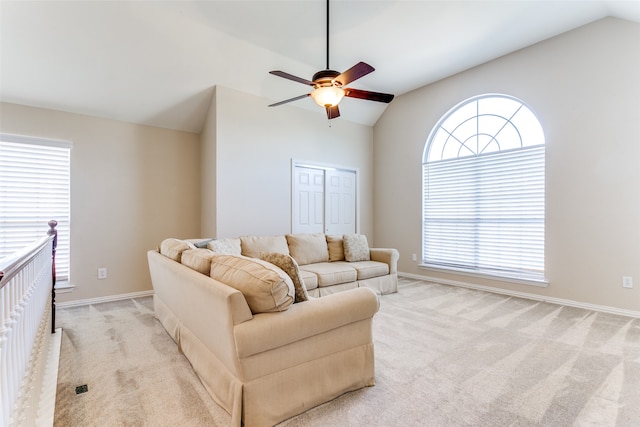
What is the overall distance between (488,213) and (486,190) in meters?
0.35

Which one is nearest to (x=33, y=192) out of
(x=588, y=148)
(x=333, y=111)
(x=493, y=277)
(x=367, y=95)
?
(x=333, y=111)

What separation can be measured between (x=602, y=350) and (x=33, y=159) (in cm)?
626

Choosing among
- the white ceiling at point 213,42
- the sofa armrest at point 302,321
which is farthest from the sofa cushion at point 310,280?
the white ceiling at point 213,42

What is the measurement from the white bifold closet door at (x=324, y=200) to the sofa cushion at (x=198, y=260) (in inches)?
106

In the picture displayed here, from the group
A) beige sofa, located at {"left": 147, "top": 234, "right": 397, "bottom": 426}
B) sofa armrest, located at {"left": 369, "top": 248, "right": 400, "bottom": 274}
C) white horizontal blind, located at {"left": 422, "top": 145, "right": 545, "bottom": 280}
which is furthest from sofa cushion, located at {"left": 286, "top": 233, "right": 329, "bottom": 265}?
beige sofa, located at {"left": 147, "top": 234, "right": 397, "bottom": 426}

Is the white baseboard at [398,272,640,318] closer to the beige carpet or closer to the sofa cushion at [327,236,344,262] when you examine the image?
the beige carpet

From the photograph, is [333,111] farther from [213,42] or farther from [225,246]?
[225,246]

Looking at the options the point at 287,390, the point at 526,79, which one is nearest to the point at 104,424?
the point at 287,390

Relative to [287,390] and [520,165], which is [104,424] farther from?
[520,165]

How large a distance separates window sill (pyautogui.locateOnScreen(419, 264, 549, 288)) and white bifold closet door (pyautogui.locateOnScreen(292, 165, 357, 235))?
5.39 feet

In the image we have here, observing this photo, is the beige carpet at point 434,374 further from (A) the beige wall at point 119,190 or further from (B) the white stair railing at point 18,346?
(A) the beige wall at point 119,190

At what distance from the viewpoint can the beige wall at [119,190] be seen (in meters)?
3.99

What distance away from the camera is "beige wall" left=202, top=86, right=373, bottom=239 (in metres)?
4.37

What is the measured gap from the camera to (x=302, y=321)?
68.2 inches
